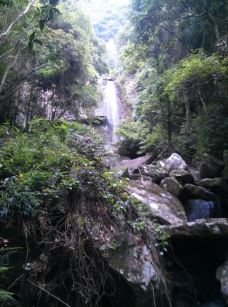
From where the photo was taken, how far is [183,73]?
27.0 ft

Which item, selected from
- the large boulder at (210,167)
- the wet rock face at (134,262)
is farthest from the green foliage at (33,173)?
the large boulder at (210,167)

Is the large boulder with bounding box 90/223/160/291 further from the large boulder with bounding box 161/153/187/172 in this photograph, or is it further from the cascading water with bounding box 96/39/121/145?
the cascading water with bounding box 96/39/121/145

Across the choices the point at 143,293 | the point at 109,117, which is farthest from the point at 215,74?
the point at 109,117

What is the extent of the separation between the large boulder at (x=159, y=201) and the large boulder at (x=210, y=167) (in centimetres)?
175

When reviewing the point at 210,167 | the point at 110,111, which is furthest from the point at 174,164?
the point at 110,111

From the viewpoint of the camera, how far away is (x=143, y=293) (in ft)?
11.7

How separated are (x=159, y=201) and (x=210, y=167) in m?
2.49

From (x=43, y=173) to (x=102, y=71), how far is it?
612 inches

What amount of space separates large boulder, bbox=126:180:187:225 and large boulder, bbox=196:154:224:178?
5.74 feet

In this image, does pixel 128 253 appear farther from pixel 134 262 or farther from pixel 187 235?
pixel 187 235

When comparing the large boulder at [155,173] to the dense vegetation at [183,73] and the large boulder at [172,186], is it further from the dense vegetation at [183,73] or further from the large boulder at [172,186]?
the dense vegetation at [183,73]

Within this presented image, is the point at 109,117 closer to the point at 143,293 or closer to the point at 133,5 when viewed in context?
the point at 133,5

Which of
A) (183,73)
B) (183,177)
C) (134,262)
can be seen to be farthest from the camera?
(183,73)

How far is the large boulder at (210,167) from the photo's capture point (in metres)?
7.84
